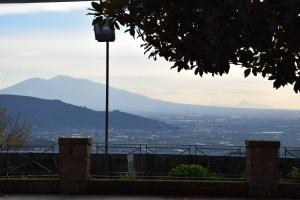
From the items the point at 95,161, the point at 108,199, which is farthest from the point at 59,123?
the point at 108,199

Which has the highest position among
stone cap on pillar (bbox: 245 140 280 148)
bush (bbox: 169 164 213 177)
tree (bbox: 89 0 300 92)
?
tree (bbox: 89 0 300 92)

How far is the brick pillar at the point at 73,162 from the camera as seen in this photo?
43.4ft

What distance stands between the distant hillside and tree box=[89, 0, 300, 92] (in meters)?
147

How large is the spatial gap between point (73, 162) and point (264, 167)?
4531mm

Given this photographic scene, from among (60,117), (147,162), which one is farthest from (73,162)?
(60,117)

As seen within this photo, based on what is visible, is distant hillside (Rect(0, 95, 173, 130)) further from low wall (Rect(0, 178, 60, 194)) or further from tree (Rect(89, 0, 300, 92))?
tree (Rect(89, 0, 300, 92))

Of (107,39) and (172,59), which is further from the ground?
(107,39)

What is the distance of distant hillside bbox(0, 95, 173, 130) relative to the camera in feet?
503

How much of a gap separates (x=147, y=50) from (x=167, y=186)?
8.72m

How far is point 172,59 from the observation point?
16.2 feet

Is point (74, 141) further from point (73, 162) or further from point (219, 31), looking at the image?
point (219, 31)

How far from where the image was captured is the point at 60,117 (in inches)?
6407

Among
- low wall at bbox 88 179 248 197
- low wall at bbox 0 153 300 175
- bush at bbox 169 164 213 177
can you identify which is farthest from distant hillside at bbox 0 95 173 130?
low wall at bbox 88 179 248 197

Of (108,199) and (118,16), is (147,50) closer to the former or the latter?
(118,16)
